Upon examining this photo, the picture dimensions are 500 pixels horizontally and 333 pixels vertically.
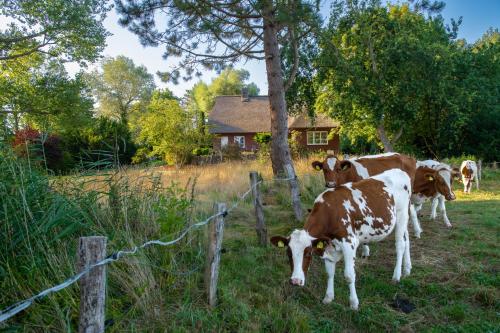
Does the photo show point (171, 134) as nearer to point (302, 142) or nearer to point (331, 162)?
point (302, 142)

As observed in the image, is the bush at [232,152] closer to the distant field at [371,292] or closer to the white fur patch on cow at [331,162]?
the white fur patch on cow at [331,162]

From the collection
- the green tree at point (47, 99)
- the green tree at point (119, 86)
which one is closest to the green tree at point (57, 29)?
the green tree at point (47, 99)

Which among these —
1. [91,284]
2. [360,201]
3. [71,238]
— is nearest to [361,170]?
[360,201]

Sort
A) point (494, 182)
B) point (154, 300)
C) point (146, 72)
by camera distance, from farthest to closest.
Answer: point (146, 72), point (494, 182), point (154, 300)

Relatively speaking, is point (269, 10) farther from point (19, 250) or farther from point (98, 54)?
point (98, 54)

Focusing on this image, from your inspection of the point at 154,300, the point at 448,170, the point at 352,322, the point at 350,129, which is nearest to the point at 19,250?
the point at 154,300

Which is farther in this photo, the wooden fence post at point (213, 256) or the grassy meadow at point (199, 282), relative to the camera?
the wooden fence post at point (213, 256)

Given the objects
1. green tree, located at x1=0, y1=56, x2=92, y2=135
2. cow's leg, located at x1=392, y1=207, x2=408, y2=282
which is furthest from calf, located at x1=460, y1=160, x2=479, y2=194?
green tree, located at x1=0, y1=56, x2=92, y2=135

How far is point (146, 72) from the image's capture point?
171 ft

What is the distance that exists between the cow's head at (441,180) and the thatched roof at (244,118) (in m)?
25.0

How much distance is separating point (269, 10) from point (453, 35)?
19841 millimetres

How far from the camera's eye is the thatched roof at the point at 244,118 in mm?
33247

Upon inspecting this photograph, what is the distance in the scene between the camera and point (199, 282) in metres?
3.97

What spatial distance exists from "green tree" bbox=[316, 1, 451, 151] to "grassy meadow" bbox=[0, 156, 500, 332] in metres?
11.9
